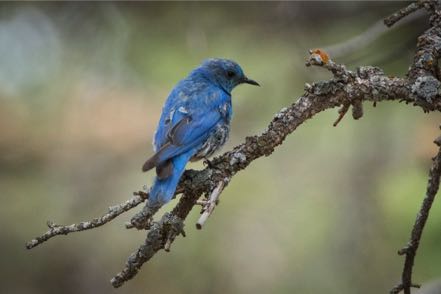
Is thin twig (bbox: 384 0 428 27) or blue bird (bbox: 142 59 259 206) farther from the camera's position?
blue bird (bbox: 142 59 259 206)

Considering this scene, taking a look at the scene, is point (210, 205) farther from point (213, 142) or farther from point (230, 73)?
point (230, 73)

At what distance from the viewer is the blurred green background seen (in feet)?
15.8

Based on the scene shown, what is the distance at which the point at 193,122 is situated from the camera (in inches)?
148

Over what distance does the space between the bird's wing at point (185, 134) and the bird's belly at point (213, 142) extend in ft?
0.11

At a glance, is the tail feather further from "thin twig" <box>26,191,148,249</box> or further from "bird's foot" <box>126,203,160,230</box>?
"thin twig" <box>26,191,148,249</box>

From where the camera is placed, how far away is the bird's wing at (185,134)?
126 inches

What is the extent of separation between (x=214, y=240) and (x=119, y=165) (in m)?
1.01

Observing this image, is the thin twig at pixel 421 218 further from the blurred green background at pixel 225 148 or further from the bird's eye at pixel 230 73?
the bird's eye at pixel 230 73

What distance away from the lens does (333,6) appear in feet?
17.3

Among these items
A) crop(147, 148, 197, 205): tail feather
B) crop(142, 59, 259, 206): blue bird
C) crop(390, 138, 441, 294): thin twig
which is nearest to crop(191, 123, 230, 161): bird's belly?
crop(142, 59, 259, 206): blue bird

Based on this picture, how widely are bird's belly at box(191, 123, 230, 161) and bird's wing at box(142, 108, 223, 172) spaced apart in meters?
0.03

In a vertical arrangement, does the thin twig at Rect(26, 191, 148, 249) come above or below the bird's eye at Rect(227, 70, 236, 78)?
below

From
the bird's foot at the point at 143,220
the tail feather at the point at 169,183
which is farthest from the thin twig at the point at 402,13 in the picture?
the bird's foot at the point at 143,220

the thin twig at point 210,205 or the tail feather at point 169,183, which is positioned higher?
the tail feather at point 169,183
